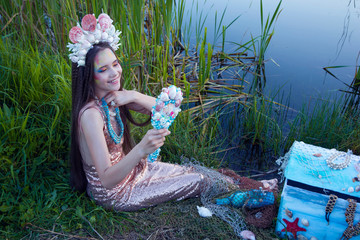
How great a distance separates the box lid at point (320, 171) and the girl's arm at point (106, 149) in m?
0.74

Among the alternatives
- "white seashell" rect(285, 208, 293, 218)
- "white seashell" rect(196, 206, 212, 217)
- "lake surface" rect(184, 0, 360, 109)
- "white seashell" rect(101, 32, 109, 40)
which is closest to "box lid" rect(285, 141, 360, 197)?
"white seashell" rect(285, 208, 293, 218)

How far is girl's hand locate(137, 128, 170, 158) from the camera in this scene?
1756 millimetres

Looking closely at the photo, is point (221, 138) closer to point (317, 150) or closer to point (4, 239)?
point (317, 150)

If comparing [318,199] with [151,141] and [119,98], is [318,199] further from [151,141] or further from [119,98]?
[119,98]

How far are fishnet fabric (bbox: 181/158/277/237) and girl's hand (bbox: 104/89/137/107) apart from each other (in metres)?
0.68

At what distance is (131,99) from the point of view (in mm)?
2074

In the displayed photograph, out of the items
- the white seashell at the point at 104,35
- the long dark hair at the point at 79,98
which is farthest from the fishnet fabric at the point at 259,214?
the white seashell at the point at 104,35

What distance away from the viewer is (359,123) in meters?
3.03

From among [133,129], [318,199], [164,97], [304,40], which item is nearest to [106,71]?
[164,97]

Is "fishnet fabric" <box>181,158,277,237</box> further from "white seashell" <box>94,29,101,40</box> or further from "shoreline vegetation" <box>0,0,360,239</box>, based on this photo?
"white seashell" <box>94,29,101,40</box>

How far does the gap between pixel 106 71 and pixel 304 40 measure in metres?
3.91

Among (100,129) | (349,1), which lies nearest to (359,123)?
(100,129)

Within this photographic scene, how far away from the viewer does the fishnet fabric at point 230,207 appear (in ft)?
6.63

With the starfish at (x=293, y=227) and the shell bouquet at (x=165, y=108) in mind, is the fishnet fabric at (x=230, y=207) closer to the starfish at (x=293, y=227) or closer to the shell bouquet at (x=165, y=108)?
the starfish at (x=293, y=227)
